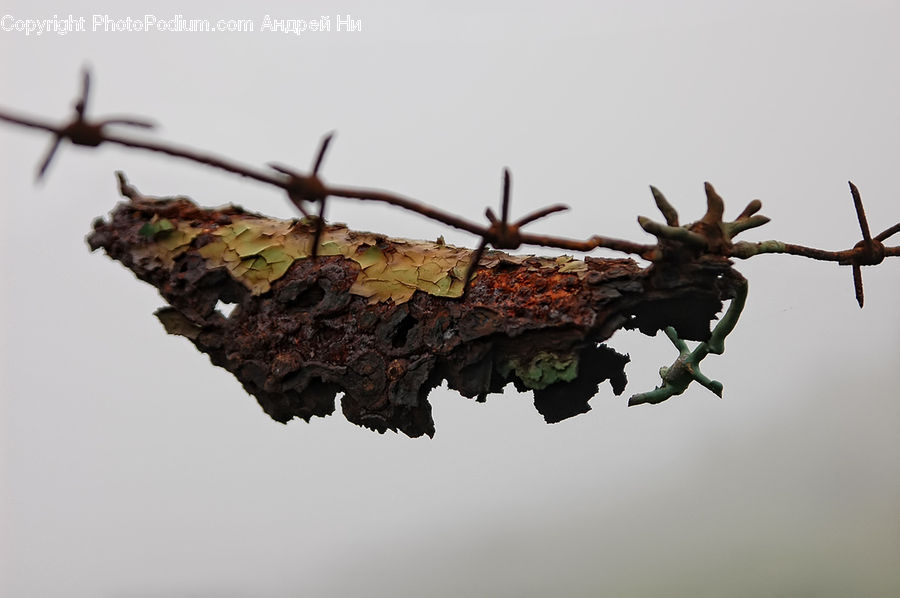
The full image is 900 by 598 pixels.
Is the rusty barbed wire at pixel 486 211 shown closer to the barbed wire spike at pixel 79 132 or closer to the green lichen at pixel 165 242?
the barbed wire spike at pixel 79 132

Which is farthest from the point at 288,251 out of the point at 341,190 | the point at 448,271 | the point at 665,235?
the point at 665,235

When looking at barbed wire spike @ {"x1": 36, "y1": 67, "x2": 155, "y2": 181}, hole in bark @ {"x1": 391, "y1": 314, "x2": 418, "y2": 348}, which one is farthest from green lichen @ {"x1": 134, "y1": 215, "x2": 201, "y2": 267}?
barbed wire spike @ {"x1": 36, "y1": 67, "x2": 155, "y2": 181}

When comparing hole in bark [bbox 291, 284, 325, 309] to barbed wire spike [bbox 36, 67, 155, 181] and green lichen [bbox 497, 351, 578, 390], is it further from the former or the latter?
barbed wire spike [bbox 36, 67, 155, 181]

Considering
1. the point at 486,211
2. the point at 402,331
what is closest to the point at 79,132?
the point at 486,211

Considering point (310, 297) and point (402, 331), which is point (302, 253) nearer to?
point (310, 297)

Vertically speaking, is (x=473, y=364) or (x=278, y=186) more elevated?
(x=278, y=186)

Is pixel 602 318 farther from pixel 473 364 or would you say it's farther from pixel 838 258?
pixel 838 258

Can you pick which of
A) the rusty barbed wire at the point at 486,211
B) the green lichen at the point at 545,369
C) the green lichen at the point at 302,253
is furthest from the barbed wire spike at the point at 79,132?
the green lichen at the point at 545,369
